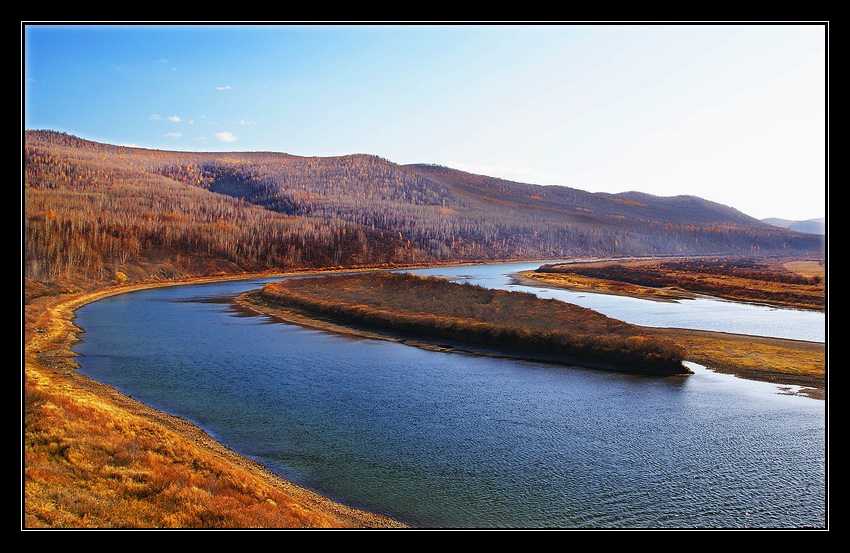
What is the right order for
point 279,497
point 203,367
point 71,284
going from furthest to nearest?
point 71,284
point 203,367
point 279,497

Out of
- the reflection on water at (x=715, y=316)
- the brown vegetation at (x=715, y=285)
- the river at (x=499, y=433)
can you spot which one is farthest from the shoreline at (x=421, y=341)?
the brown vegetation at (x=715, y=285)

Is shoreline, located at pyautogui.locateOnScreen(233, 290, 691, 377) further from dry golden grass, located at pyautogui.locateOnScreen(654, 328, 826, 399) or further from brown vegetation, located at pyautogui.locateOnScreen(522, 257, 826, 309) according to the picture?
brown vegetation, located at pyautogui.locateOnScreen(522, 257, 826, 309)

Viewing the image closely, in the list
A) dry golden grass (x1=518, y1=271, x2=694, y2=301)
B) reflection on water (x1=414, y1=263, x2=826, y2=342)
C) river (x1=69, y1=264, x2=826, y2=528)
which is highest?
dry golden grass (x1=518, y1=271, x2=694, y2=301)

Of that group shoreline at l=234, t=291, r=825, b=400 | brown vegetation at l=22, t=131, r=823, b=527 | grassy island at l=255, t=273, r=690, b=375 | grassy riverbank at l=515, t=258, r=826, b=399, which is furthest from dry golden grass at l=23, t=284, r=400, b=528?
grassy island at l=255, t=273, r=690, b=375
